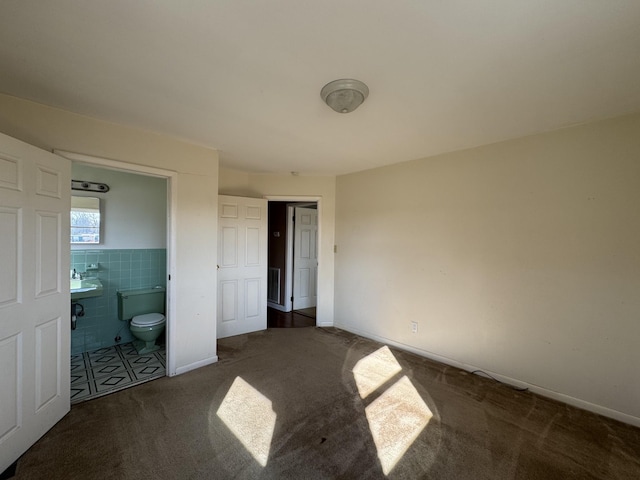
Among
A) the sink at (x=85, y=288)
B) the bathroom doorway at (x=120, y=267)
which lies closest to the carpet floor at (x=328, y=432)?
the bathroom doorway at (x=120, y=267)

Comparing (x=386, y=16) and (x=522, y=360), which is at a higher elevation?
(x=386, y=16)

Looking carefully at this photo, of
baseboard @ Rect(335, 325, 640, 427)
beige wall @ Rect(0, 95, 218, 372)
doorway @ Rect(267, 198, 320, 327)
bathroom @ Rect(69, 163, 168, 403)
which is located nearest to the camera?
baseboard @ Rect(335, 325, 640, 427)

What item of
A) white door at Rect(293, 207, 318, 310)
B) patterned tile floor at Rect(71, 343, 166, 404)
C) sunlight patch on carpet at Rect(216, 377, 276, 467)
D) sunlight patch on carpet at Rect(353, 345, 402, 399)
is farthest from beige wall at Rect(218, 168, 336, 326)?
patterned tile floor at Rect(71, 343, 166, 404)

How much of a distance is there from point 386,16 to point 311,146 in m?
1.72

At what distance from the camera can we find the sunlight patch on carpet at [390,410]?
70.4 inches

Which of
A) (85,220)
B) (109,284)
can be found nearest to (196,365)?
(109,284)

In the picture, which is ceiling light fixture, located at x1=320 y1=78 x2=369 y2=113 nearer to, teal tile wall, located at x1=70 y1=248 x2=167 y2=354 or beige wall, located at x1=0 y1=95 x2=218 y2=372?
beige wall, located at x1=0 y1=95 x2=218 y2=372

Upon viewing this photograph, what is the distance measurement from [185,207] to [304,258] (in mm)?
2741

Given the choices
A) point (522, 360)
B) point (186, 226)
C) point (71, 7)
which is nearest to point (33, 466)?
point (186, 226)

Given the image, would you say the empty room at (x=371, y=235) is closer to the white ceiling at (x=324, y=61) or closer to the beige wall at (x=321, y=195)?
the white ceiling at (x=324, y=61)

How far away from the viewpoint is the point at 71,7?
3.84ft

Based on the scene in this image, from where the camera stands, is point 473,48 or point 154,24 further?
point 473,48

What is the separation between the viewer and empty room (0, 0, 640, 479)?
1374 millimetres

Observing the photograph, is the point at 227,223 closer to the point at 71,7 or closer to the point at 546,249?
the point at 71,7
